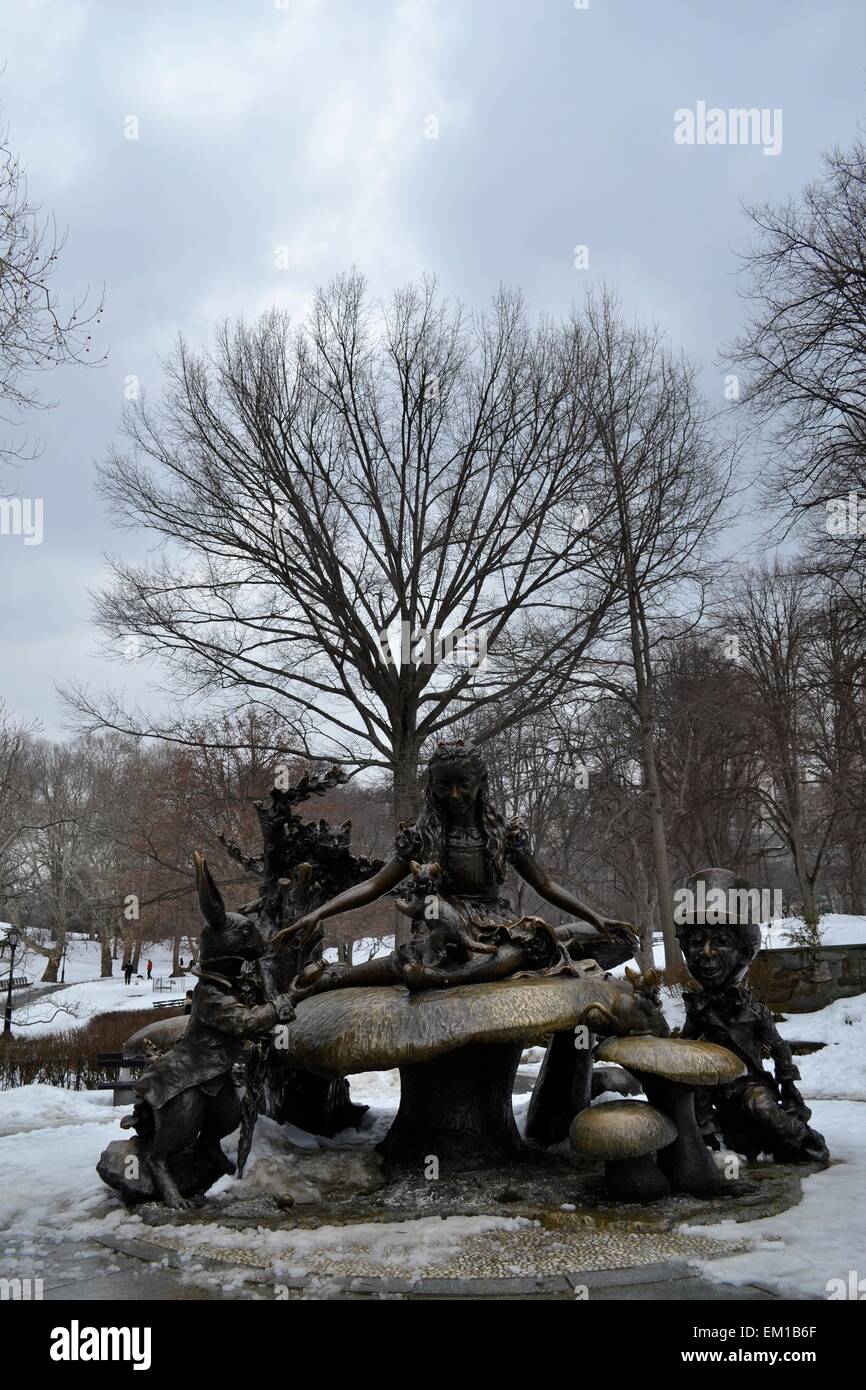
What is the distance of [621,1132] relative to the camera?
514 centimetres

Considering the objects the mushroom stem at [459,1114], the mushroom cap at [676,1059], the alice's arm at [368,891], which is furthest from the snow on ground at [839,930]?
the mushroom cap at [676,1059]

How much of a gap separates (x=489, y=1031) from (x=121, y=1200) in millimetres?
2576

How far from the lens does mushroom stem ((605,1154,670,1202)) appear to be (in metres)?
5.39

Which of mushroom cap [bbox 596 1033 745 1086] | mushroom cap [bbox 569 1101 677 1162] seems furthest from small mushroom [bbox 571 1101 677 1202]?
mushroom cap [bbox 596 1033 745 1086]

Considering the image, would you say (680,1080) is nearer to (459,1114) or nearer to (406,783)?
Result: (459,1114)

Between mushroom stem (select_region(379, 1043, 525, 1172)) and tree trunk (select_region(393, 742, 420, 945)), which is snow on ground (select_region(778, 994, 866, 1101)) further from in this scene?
tree trunk (select_region(393, 742, 420, 945))

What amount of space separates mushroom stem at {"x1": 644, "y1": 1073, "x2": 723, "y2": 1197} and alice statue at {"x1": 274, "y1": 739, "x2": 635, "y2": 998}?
32.6 inches

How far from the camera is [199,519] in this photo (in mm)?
16750

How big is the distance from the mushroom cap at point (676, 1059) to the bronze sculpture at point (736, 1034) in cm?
100

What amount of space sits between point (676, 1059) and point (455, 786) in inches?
85.6

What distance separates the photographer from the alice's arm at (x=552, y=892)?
22.6 ft

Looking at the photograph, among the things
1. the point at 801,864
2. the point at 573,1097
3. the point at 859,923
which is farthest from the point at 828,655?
the point at 573,1097

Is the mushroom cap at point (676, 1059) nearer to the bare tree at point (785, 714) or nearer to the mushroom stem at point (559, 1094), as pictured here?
the mushroom stem at point (559, 1094)
